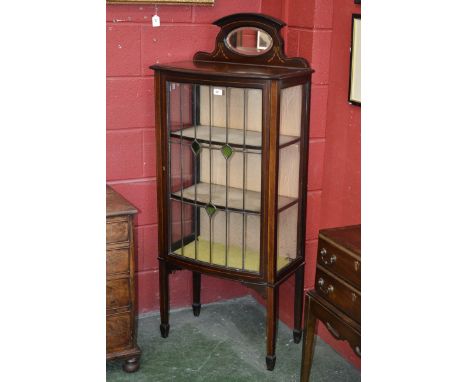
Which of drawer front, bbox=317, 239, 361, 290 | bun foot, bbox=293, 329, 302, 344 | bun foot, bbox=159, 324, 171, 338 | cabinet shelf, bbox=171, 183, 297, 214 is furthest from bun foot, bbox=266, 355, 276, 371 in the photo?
drawer front, bbox=317, 239, 361, 290

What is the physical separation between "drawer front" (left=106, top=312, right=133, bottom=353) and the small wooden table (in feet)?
3.04

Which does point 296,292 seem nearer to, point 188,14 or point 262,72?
point 262,72

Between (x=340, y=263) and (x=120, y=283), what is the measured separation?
3.68 ft

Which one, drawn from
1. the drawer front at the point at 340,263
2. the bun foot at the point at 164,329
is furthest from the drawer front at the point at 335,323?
the bun foot at the point at 164,329

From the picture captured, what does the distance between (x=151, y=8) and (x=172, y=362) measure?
174cm

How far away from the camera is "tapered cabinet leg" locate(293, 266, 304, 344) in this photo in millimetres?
3324

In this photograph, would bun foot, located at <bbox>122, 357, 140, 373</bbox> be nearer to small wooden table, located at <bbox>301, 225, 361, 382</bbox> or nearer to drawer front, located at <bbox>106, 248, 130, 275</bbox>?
drawer front, located at <bbox>106, 248, 130, 275</bbox>

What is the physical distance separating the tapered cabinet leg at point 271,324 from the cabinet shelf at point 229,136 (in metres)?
0.68

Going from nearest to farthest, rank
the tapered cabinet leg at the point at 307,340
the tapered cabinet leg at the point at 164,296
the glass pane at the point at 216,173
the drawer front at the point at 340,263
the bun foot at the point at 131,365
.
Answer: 1. the drawer front at the point at 340,263
2. the tapered cabinet leg at the point at 307,340
3. the glass pane at the point at 216,173
4. the bun foot at the point at 131,365
5. the tapered cabinet leg at the point at 164,296

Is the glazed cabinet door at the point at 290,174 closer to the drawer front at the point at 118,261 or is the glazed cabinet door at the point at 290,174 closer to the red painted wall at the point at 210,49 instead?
the red painted wall at the point at 210,49

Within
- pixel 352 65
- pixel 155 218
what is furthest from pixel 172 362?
pixel 352 65

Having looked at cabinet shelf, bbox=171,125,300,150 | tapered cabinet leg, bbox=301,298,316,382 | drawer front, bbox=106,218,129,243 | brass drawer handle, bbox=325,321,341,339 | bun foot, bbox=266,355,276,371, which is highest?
cabinet shelf, bbox=171,125,300,150

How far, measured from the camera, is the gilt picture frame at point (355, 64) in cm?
284

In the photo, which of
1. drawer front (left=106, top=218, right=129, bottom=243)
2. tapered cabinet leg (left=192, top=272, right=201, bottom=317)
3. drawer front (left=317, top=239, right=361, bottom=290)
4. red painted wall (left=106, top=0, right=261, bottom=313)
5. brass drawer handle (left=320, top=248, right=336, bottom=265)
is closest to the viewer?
drawer front (left=317, top=239, right=361, bottom=290)
